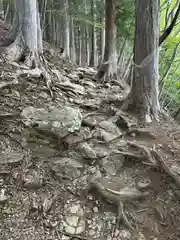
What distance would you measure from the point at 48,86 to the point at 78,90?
0.95 meters

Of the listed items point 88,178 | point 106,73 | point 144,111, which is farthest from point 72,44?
point 88,178

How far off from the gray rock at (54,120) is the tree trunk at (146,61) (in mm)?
1388

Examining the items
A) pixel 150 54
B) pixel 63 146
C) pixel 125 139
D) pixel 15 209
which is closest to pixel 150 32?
pixel 150 54

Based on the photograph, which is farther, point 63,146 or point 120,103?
point 120,103

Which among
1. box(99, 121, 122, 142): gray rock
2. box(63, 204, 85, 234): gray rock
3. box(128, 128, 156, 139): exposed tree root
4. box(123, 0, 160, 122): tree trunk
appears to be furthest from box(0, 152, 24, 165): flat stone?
box(123, 0, 160, 122): tree trunk

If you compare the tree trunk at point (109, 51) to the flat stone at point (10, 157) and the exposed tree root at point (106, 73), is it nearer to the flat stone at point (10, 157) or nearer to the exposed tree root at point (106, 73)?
the exposed tree root at point (106, 73)

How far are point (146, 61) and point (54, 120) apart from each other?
222 cm

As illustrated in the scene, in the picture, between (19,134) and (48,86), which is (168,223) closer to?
(19,134)

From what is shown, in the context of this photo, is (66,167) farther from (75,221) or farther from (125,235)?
(125,235)

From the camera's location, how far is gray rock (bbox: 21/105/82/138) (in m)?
3.71

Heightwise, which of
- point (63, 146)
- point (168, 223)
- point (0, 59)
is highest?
point (0, 59)

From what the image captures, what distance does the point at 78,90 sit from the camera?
5891 mm

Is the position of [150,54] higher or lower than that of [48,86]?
higher

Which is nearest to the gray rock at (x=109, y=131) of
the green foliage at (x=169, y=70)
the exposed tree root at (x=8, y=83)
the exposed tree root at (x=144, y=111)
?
the exposed tree root at (x=144, y=111)
